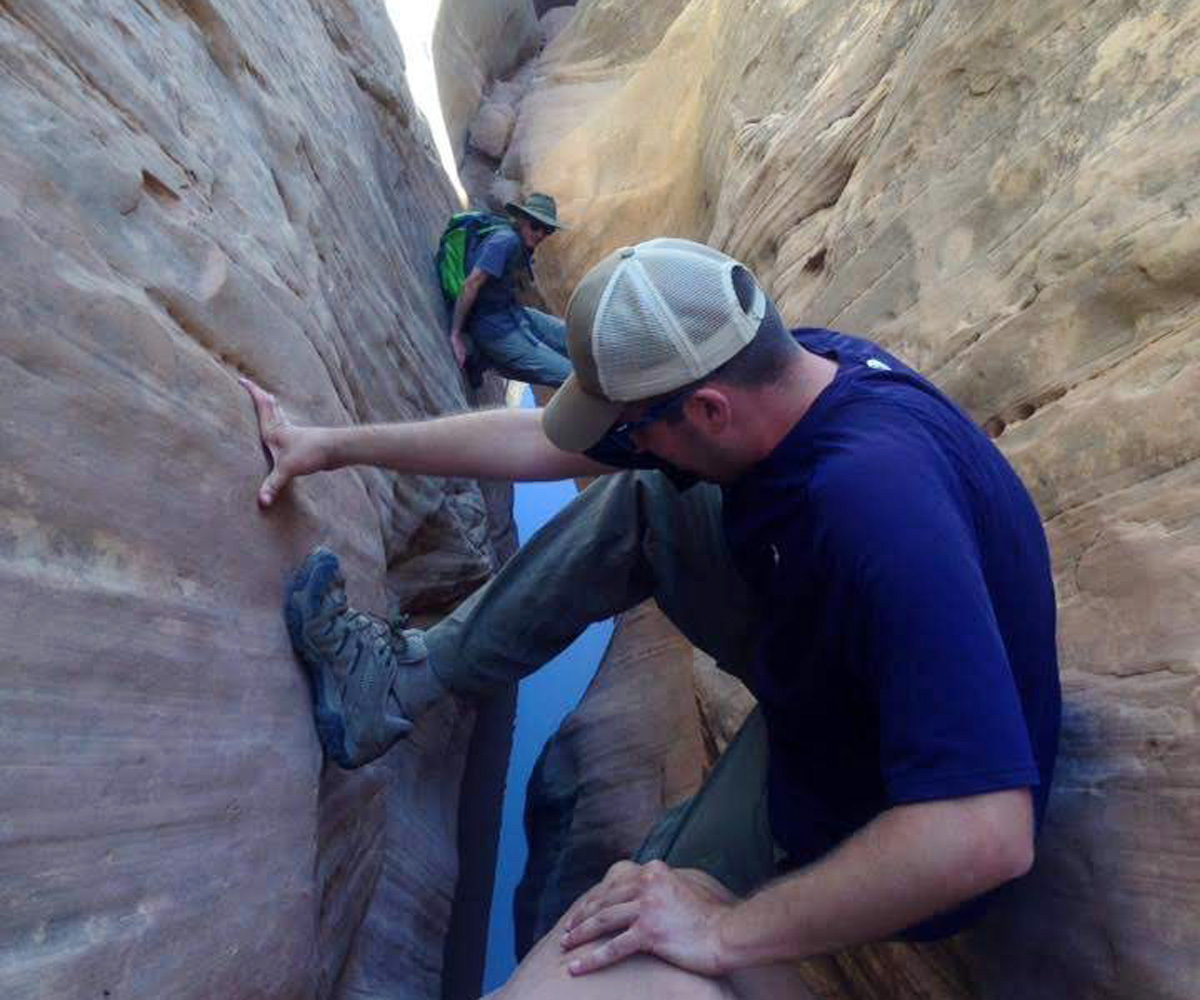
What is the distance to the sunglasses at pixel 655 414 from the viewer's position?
1.65 metres

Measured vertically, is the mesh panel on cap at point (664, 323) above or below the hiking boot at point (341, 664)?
above

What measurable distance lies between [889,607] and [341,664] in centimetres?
133

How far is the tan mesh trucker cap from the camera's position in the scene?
1614 mm

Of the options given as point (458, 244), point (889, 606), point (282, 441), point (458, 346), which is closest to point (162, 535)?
point (282, 441)

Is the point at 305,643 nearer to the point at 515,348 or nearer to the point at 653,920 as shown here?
the point at 653,920

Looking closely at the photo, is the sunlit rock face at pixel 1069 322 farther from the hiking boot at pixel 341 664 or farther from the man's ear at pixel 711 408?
the hiking boot at pixel 341 664

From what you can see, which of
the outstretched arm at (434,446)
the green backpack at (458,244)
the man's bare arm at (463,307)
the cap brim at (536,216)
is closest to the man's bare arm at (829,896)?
the outstretched arm at (434,446)

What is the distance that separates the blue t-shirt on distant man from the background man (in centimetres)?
378

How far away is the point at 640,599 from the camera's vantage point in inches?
98.3

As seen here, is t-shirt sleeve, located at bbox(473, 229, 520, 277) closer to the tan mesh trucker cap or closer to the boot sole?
the boot sole

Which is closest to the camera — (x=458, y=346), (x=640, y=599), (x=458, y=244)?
(x=640, y=599)

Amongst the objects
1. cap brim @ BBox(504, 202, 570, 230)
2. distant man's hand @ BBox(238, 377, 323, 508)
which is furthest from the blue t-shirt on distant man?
cap brim @ BBox(504, 202, 570, 230)

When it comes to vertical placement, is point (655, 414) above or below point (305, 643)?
above

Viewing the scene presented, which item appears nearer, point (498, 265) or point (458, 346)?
point (498, 265)
